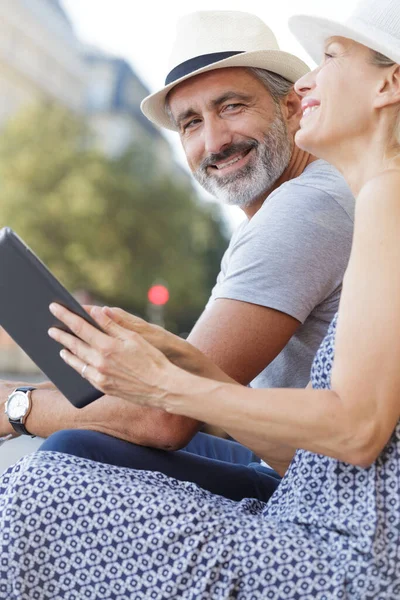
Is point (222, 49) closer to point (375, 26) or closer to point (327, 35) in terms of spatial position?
point (327, 35)

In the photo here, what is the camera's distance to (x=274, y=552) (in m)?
1.78

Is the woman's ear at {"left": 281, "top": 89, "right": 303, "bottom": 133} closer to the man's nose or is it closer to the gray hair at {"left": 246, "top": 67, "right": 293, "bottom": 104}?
the gray hair at {"left": 246, "top": 67, "right": 293, "bottom": 104}

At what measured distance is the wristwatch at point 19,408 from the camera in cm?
258

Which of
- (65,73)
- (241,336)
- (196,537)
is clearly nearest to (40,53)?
(65,73)

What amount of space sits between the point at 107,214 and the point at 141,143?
669 cm

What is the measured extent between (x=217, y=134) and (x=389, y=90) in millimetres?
1148

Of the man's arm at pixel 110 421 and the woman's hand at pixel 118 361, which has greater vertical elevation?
the woman's hand at pixel 118 361

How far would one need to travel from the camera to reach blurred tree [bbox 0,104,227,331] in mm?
29562

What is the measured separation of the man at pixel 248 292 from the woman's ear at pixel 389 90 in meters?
0.52

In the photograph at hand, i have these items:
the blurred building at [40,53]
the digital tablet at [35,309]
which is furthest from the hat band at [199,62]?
the blurred building at [40,53]

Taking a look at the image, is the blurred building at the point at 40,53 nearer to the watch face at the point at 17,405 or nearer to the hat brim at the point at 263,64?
the hat brim at the point at 263,64

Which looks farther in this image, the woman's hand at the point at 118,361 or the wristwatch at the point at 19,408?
the wristwatch at the point at 19,408

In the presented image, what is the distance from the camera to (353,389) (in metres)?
1.67

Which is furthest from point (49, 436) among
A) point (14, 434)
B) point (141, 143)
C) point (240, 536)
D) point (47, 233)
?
point (141, 143)
